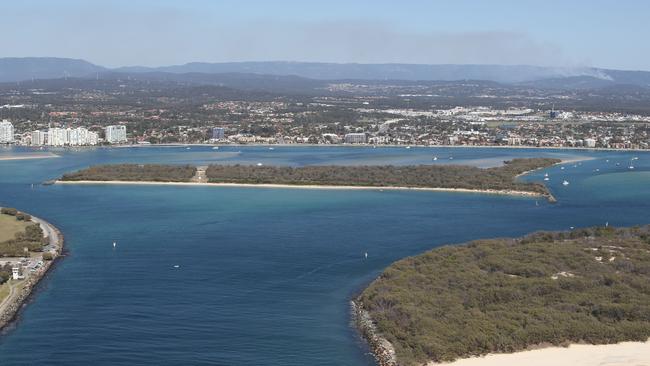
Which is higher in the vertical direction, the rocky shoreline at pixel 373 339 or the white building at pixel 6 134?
the rocky shoreline at pixel 373 339

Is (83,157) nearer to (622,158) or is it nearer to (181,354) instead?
(622,158)

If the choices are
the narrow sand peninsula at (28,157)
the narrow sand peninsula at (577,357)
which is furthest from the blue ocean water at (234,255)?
the narrow sand peninsula at (28,157)

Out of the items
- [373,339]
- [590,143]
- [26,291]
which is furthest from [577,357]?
[590,143]

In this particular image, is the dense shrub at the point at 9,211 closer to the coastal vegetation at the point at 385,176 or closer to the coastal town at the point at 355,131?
the coastal vegetation at the point at 385,176

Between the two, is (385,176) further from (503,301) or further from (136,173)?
(503,301)

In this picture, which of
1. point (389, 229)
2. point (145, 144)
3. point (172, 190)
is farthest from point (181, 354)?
point (145, 144)

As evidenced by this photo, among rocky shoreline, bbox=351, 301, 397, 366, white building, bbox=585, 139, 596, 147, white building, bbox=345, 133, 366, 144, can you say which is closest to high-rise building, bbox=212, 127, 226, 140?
white building, bbox=345, 133, 366, 144
